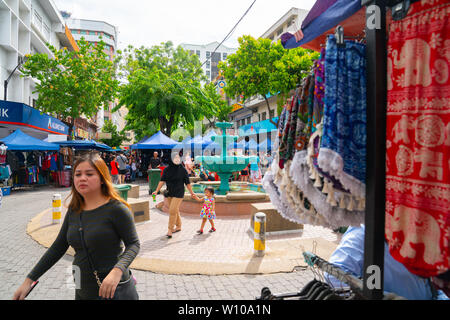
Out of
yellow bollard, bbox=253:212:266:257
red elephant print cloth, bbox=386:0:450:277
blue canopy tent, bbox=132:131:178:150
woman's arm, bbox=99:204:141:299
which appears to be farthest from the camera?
blue canopy tent, bbox=132:131:178:150

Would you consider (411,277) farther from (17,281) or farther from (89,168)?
(17,281)

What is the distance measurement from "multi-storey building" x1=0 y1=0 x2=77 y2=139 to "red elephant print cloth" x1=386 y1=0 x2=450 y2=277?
1983cm

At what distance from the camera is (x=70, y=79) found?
19016mm

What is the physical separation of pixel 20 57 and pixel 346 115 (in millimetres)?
26237

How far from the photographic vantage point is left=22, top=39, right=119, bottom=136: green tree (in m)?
18.8

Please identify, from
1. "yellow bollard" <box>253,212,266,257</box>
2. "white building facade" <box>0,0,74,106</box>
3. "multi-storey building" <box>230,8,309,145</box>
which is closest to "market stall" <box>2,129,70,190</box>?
"white building facade" <box>0,0,74,106</box>

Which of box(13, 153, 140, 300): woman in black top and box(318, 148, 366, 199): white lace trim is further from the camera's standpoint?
box(13, 153, 140, 300): woman in black top

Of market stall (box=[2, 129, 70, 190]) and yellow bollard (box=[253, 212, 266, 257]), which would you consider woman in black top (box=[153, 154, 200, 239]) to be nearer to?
yellow bollard (box=[253, 212, 266, 257])

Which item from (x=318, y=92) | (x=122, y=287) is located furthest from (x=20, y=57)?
(x=318, y=92)

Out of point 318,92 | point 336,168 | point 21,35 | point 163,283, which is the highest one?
point 21,35

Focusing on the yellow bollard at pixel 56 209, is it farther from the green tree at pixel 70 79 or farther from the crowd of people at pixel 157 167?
the green tree at pixel 70 79

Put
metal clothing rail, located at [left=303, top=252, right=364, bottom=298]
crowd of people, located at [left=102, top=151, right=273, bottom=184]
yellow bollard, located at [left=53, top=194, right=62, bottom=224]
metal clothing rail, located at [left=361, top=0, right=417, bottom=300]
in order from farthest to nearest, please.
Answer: crowd of people, located at [left=102, top=151, right=273, bottom=184]
yellow bollard, located at [left=53, top=194, right=62, bottom=224]
metal clothing rail, located at [left=303, top=252, right=364, bottom=298]
metal clothing rail, located at [left=361, top=0, right=417, bottom=300]

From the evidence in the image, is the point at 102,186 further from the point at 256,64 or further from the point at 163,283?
the point at 256,64
